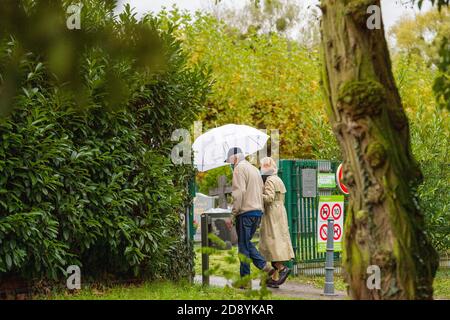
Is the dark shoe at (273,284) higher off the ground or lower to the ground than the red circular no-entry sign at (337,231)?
lower

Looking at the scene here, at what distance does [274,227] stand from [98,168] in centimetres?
360

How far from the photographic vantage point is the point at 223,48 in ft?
102

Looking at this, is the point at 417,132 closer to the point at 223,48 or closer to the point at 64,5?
the point at 64,5

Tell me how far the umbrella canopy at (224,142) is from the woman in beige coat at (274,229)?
873 cm

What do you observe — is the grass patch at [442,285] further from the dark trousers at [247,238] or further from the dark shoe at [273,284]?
the dark trousers at [247,238]

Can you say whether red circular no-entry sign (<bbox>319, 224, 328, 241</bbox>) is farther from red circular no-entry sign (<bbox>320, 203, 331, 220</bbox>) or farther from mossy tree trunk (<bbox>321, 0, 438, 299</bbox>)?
mossy tree trunk (<bbox>321, 0, 438, 299</bbox>)

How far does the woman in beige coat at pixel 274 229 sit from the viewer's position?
13289 millimetres

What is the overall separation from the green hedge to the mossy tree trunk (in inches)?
181

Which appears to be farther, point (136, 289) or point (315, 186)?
point (315, 186)

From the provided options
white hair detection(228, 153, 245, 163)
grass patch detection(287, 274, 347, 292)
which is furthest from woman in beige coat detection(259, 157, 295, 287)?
grass patch detection(287, 274, 347, 292)

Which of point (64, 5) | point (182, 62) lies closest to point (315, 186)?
point (182, 62)

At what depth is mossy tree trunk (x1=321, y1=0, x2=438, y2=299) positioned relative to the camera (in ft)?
19.8

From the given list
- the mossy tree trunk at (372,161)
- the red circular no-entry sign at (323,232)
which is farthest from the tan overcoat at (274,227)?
the mossy tree trunk at (372,161)
